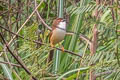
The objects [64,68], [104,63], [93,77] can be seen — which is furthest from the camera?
[64,68]

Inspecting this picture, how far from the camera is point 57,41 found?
2.77m

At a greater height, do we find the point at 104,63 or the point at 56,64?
the point at 104,63

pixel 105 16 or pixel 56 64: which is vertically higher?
pixel 105 16

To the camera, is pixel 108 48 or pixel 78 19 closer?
pixel 108 48

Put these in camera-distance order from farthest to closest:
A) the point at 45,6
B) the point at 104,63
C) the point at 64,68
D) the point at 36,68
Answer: the point at 45,6, the point at 64,68, the point at 36,68, the point at 104,63

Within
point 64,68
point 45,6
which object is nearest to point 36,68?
point 64,68

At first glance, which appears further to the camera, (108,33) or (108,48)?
(108,48)

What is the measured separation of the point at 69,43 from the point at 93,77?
1.80 ft

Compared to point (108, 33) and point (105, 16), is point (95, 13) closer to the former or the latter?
point (105, 16)

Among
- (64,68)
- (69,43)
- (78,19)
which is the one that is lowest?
(64,68)

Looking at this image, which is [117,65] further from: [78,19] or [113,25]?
[78,19]

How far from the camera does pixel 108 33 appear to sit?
121cm

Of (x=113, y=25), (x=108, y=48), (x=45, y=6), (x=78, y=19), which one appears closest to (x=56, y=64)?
(x=78, y=19)

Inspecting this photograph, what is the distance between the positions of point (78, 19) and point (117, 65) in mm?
713
